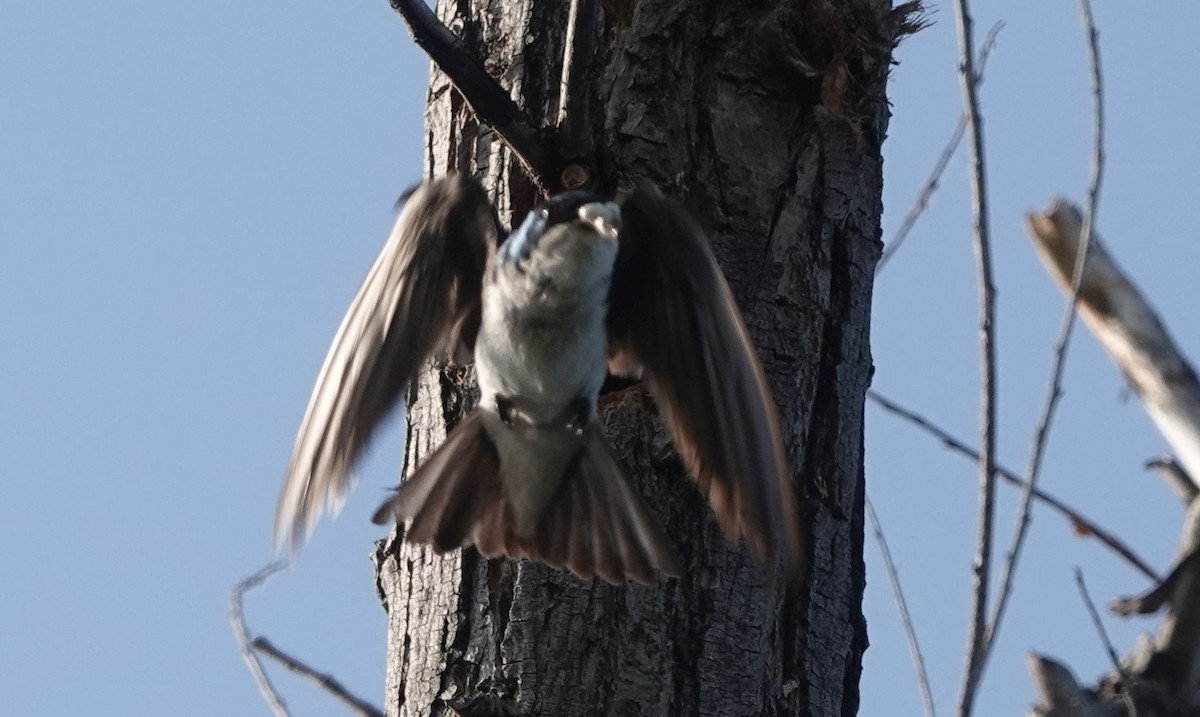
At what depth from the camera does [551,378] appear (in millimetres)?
3043

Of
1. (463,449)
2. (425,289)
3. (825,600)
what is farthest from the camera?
(425,289)

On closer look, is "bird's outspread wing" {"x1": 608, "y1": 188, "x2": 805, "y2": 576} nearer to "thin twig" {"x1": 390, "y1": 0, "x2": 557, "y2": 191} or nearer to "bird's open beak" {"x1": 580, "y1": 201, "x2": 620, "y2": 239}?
"bird's open beak" {"x1": 580, "y1": 201, "x2": 620, "y2": 239}

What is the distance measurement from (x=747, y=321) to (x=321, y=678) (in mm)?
873

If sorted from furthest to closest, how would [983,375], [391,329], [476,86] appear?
[391,329] → [476,86] → [983,375]

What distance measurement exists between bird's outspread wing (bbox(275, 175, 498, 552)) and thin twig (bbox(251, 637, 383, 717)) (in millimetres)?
195

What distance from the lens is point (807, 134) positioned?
2938mm

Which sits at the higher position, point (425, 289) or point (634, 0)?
point (634, 0)

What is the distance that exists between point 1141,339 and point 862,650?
73 centimetres

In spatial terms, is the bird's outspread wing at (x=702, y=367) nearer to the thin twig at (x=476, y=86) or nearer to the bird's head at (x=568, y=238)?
the bird's head at (x=568, y=238)

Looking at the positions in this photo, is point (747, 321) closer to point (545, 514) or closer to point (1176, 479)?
point (545, 514)

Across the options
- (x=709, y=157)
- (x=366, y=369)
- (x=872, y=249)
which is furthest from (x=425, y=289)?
(x=872, y=249)

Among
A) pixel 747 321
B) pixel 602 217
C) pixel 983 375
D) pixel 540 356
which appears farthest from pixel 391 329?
pixel 983 375

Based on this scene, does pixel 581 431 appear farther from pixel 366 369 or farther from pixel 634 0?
pixel 634 0

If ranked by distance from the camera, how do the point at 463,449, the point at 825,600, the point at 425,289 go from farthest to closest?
1. the point at 425,289
2. the point at 463,449
3. the point at 825,600
